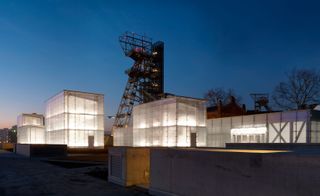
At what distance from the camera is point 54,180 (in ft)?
47.9

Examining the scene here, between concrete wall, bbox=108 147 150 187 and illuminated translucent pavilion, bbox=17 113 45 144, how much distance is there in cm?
5237

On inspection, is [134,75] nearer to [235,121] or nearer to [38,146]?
[235,121]

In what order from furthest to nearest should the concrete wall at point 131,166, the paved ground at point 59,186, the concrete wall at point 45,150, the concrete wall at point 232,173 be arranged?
the concrete wall at point 45,150, the concrete wall at point 131,166, the paved ground at point 59,186, the concrete wall at point 232,173

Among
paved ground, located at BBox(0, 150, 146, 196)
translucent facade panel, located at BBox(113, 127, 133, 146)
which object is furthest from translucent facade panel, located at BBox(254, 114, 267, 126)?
paved ground, located at BBox(0, 150, 146, 196)

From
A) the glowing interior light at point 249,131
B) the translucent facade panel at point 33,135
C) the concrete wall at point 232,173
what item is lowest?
the translucent facade panel at point 33,135

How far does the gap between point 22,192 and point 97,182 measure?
122 inches

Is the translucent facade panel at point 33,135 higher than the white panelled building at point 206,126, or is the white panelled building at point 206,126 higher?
the white panelled building at point 206,126

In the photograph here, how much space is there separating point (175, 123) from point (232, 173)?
33128mm

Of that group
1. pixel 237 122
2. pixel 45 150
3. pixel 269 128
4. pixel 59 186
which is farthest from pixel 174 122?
pixel 59 186

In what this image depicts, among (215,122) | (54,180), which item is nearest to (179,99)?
(215,122)

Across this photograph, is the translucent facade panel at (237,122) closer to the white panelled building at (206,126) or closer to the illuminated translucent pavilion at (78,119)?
the white panelled building at (206,126)

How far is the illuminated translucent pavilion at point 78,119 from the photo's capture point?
143 ft

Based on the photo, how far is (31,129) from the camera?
2395 inches

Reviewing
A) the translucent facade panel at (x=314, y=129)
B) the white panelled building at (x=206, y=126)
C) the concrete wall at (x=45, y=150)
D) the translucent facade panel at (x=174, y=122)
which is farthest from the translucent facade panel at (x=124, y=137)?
the translucent facade panel at (x=314, y=129)
